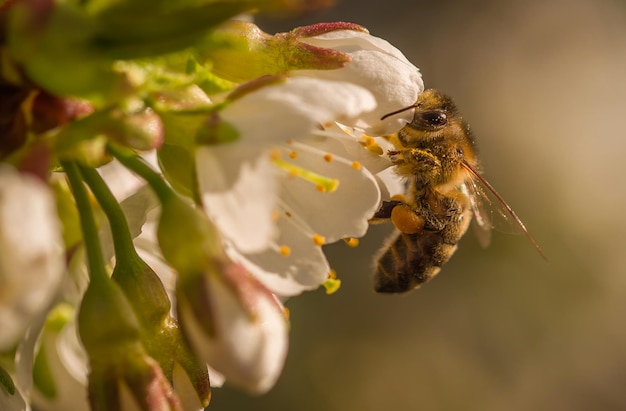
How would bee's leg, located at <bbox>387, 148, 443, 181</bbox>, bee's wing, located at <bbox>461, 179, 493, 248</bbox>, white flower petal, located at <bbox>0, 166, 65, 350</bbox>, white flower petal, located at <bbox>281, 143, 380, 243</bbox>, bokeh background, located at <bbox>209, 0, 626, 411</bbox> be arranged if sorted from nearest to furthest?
white flower petal, located at <bbox>0, 166, 65, 350</bbox>
white flower petal, located at <bbox>281, 143, 380, 243</bbox>
bee's leg, located at <bbox>387, 148, 443, 181</bbox>
bee's wing, located at <bbox>461, 179, 493, 248</bbox>
bokeh background, located at <bbox>209, 0, 626, 411</bbox>

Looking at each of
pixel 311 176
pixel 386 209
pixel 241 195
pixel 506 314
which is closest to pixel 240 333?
pixel 241 195

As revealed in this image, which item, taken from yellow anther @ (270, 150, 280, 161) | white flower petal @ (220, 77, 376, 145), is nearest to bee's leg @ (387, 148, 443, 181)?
yellow anther @ (270, 150, 280, 161)

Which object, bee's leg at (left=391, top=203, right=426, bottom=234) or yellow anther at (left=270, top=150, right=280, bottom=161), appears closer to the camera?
yellow anther at (left=270, top=150, right=280, bottom=161)

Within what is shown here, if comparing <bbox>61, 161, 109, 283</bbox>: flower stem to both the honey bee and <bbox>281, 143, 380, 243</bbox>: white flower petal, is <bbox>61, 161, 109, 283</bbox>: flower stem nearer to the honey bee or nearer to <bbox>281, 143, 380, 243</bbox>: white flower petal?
<bbox>281, 143, 380, 243</bbox>: white flower petal

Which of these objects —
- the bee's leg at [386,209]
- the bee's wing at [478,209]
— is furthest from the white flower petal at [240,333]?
the bee's wing at [478,209]

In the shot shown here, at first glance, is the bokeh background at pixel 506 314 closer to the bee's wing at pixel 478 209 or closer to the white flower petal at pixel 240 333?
the bee's wing at pixel 478 209

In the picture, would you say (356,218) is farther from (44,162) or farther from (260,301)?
(44,162)

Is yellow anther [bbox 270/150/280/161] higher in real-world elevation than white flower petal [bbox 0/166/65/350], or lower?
lower

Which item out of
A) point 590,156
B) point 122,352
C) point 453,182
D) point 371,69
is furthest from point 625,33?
point 122,352
